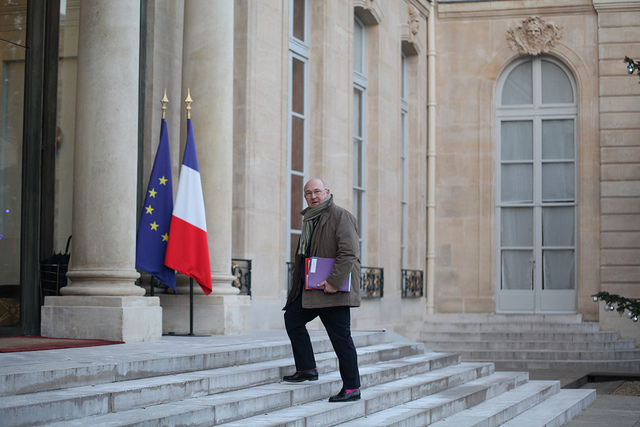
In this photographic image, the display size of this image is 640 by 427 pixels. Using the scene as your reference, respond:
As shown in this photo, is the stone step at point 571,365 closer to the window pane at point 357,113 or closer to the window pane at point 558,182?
the window pane at point 558,182

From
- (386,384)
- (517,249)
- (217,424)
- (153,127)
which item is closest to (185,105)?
(153,127)

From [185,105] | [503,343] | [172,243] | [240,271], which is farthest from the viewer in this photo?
[503,343]

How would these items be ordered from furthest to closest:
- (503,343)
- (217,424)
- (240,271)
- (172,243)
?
(503,343) < (240,271) < (172,243) < (217,424)

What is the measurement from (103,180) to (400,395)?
2.82 m

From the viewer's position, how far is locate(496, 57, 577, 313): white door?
49.8ft

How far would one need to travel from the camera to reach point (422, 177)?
15.3 meters

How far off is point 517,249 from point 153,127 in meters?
8.25

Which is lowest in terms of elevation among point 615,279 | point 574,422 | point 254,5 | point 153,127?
point 574,422

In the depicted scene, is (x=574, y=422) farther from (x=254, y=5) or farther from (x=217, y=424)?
(x=254, y=5)

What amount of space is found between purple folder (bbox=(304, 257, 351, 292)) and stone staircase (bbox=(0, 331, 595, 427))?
0.73m

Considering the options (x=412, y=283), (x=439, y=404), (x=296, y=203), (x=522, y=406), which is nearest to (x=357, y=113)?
(x=296, y=203)

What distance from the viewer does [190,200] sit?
7965 millimetres

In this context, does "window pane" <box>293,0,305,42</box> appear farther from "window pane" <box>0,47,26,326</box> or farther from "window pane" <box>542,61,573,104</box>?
"window pane" <box>542,61,573,104</box>

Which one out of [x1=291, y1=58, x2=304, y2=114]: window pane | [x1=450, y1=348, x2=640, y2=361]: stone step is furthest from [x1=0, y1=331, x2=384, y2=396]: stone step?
[x1=450, y1=348, x2=640, y2=361]: stone step
